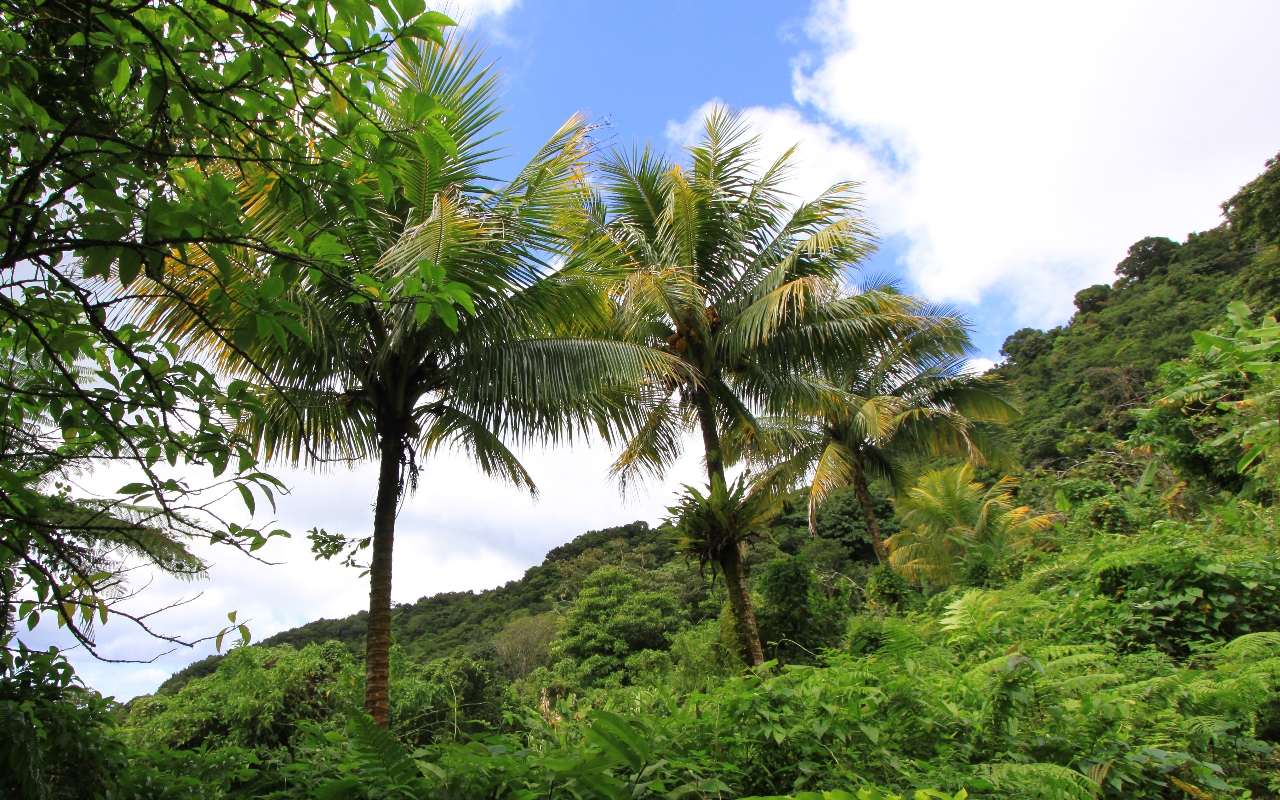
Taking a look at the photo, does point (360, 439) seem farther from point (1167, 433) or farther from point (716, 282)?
point (1167, 433)

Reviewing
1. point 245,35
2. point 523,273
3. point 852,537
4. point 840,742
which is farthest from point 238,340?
point 852,537

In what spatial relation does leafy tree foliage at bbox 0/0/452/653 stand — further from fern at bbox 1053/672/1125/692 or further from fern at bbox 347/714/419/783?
fern at bbox 1053/672/1125/692

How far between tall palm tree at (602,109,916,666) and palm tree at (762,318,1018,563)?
3.50 m

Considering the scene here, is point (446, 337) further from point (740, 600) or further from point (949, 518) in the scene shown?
point (949, 518)

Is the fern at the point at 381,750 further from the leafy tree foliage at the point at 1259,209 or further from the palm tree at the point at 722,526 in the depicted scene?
the leafy tree foliage at the point at 1259,209

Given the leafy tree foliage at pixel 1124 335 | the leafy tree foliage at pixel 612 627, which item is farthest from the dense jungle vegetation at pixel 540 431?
the leafy tree foliage at pixel 1124 335

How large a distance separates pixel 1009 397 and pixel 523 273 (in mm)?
12124

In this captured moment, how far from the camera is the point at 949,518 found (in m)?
15.2

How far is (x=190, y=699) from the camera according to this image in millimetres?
9094

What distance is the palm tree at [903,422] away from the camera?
13047 millimetres

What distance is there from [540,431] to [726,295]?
403cm

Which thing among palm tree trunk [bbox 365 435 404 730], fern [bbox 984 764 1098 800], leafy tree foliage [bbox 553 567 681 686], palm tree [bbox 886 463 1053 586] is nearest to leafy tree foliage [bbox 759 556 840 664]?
palm tree trunk [bbox 365 435 404 730]

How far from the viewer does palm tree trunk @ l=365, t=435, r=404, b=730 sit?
5109 mm

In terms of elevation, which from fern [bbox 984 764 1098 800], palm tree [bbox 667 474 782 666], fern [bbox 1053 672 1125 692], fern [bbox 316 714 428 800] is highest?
palm tree [bbox 667 474 782 666]
